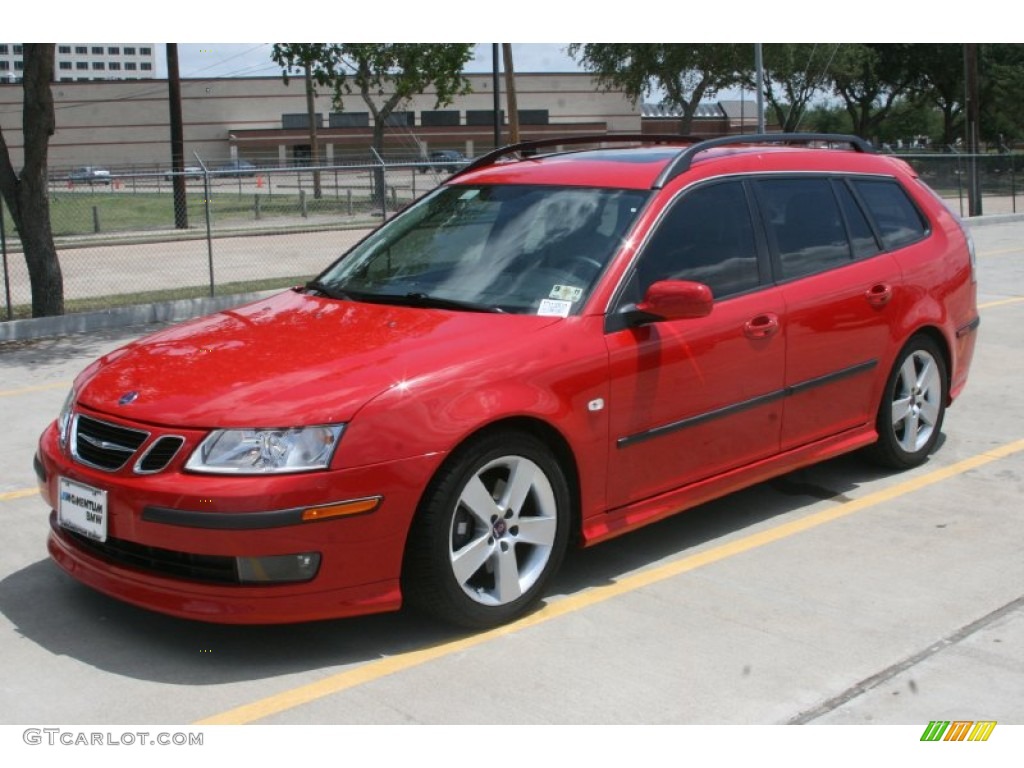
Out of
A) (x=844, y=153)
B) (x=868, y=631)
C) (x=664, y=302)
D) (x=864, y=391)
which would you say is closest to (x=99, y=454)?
(x=664, y=302)

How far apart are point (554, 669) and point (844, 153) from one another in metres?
3.61

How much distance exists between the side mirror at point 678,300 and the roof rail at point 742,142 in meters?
0.63

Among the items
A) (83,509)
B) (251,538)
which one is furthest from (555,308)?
(83,509)

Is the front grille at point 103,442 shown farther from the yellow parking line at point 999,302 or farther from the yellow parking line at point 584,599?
the yellow parking line at point 999,302

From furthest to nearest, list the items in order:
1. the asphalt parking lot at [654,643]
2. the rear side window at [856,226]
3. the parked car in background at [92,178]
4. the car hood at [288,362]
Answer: the parked car in background at [92,178] → the rear side window at [856,226] → the car hood at [288,362] → the asphalt parking lot at [654,643]

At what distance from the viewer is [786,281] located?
18.9 ft

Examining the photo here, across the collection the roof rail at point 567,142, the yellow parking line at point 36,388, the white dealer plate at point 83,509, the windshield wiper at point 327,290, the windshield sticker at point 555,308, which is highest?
the roof rail at point 567,142

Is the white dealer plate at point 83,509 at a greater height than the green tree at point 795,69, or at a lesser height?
lesser

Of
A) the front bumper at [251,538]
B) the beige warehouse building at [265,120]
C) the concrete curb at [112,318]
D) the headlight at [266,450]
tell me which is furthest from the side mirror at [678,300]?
the beige warehouse building at [265,120]

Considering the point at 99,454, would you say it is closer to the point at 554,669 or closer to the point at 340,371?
the point at 340,371

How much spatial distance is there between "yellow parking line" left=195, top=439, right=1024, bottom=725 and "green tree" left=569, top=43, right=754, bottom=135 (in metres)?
41.6

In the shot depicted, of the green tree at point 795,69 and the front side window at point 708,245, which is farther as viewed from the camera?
the green tree at point 795,69

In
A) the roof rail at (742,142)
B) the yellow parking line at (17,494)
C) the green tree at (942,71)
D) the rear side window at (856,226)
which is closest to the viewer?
the roof rail at (742,142)

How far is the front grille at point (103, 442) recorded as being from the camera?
4332mm
